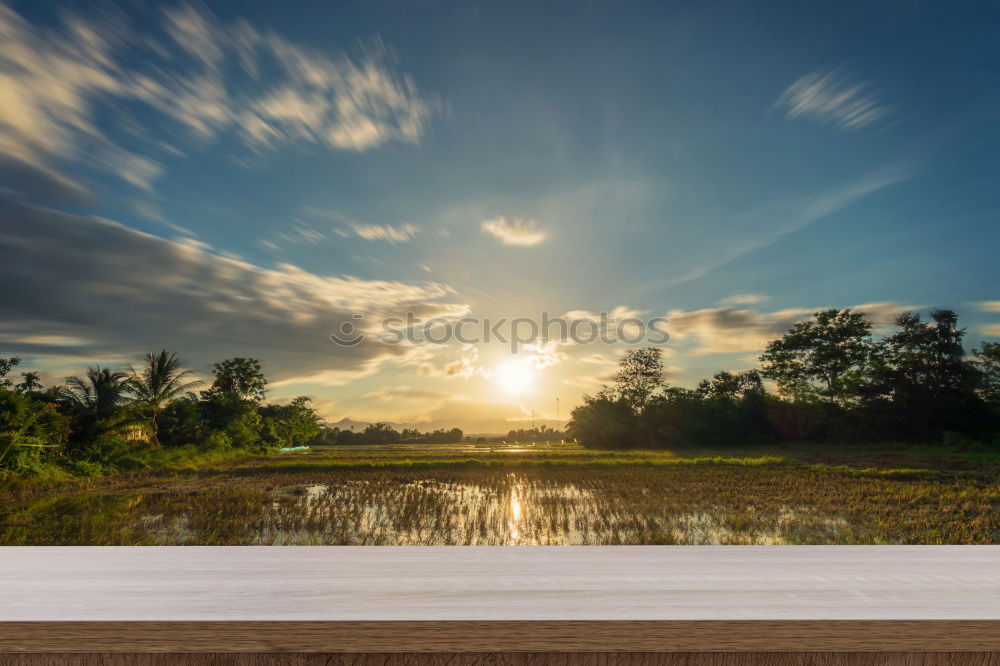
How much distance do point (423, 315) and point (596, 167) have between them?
6.76ft

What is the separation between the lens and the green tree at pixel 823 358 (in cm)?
577

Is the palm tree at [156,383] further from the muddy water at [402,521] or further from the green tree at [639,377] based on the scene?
the green tree at [639,377]

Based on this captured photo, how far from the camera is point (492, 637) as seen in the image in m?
0.83

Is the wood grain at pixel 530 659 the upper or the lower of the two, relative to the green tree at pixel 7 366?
lower

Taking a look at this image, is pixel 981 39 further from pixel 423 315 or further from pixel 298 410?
pixel 298 410

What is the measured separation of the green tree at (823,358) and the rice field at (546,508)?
0.77 metres

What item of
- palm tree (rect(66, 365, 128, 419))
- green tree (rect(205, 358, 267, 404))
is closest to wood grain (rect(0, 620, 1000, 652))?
palm tree (rect(66, 365, 128, 419))

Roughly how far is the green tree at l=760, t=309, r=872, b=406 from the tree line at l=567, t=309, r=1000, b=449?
1 cm

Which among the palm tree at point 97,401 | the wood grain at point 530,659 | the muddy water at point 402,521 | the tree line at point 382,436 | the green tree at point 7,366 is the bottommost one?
the muddy water at point 402,521

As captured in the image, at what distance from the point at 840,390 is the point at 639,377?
80.0 inches

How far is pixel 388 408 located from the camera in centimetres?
546

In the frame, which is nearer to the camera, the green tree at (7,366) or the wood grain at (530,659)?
the wood grain at (530,659)

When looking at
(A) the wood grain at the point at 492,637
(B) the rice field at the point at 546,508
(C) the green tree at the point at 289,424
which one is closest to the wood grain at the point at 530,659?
(A) the wood grain at the point at 492,637

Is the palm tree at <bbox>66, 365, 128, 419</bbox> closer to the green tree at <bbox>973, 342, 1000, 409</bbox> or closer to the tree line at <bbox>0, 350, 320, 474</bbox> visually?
the tree line at <bbox>0, 350, 320, 474</bbox>
